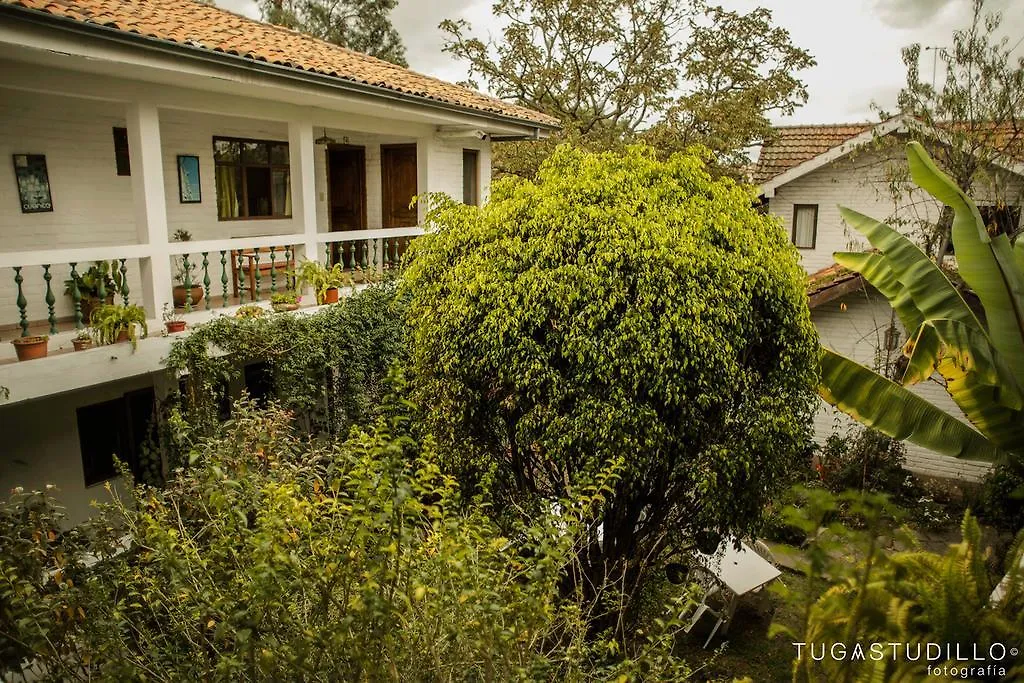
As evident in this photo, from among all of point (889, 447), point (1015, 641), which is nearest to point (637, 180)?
point (1015, 641)

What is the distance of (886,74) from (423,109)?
9294 mm

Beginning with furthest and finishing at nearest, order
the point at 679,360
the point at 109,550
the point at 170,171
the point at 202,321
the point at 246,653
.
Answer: the point at 170,171
the point at 202,321
the point at 679,360
the point at 109,550
the point at 246,653

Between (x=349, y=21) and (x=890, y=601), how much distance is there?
3405cm

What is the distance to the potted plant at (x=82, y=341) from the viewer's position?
7.44m

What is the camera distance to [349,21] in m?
31.8

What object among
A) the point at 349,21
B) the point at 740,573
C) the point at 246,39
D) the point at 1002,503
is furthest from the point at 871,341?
the point at 349,21

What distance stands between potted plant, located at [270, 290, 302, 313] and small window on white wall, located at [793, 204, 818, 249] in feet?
46.3

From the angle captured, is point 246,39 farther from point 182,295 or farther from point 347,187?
point 347,187

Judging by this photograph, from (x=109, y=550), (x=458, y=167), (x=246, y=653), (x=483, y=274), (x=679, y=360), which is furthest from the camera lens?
(x=458, y=167)

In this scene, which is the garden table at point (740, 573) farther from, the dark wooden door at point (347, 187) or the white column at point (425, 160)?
the dark wooden door at point (347, 187)

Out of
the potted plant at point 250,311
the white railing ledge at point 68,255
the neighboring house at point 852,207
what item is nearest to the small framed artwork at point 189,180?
the potted plant at point 250,311

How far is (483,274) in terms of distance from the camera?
21.2 feet

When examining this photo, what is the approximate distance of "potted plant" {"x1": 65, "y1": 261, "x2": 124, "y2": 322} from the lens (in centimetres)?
817

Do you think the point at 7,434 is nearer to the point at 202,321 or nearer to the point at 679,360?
the point at 202,321
